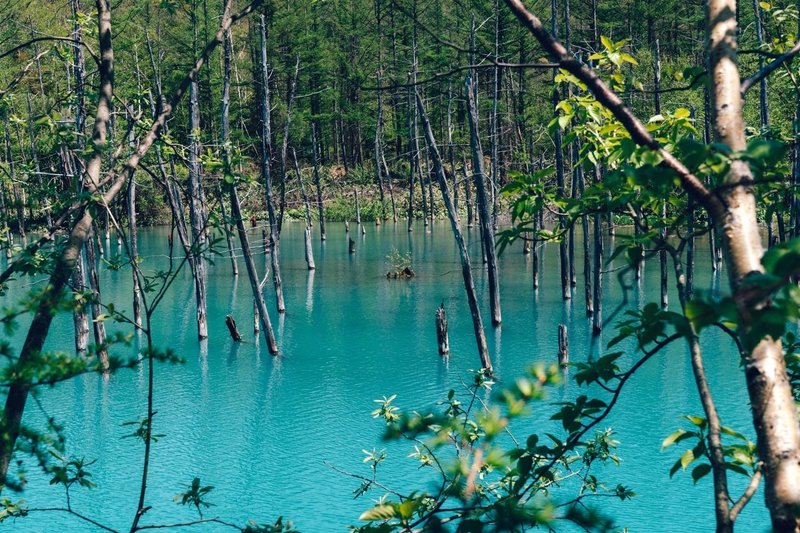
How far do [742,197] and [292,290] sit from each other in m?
24.4

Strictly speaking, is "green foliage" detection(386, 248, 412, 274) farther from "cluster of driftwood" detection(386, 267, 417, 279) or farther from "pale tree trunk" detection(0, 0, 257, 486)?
"pale tree trunk" detection(0, 0, 257, 486)

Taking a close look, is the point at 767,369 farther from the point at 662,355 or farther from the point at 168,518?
the point at 662,355

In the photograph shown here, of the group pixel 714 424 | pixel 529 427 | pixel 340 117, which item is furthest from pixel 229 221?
pixel 340 117

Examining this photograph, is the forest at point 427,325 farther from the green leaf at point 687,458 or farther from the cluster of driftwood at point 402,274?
the cluster of driftwood at point 402,274

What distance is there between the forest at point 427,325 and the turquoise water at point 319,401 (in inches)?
2.7

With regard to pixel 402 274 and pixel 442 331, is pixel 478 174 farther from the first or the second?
pixel 402 274

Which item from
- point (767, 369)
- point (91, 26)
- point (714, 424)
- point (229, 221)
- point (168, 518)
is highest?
point (91, 26)

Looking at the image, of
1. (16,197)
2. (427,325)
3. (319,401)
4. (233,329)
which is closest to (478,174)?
(319,401)

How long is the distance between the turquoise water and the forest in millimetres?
67

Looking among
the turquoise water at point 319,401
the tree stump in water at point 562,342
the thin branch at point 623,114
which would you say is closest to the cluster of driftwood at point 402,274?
the turquoise water at point 319,401

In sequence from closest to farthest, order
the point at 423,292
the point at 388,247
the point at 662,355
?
the point at 662,355 < the point at 423,292 < the point at 388,247

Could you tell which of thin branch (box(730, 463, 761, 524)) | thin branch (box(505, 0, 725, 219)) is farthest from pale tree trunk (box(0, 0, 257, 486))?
thin branch (box(730, 463, 761, 524))

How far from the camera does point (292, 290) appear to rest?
2591cm

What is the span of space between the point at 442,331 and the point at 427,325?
3.57 meters
